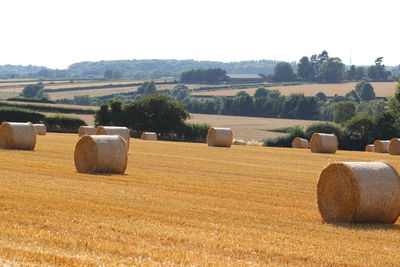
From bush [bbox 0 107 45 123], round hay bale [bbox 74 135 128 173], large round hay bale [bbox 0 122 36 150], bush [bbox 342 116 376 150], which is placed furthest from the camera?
bush [bbox 0 107 45 123]

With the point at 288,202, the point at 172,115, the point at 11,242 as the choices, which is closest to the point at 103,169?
the point at 288,202

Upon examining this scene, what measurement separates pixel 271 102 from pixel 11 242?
13316 cm

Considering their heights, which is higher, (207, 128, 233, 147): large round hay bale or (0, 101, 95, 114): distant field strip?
(207, 128, 233, 147): large round hay bale

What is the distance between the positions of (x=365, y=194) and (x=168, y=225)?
4534 millimetres

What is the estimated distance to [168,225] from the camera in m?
15.0

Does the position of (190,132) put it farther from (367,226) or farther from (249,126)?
(367,226)

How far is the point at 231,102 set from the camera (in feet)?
493

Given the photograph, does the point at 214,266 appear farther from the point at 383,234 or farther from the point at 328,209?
the point at 328,209

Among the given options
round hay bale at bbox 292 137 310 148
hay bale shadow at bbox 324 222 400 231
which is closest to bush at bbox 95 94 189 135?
round hay bale at bbox 292 137 310 148

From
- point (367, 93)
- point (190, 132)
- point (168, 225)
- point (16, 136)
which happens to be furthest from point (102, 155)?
point (367, 93)

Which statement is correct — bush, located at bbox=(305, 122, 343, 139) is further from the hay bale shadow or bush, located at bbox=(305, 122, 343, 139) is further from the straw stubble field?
the hay bale shadow

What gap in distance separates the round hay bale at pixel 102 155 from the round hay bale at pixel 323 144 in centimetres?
2593

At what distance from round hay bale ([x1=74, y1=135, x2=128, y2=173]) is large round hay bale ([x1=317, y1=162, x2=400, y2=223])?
10.3 meters

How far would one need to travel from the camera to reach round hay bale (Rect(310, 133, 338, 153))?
50.9 meters
